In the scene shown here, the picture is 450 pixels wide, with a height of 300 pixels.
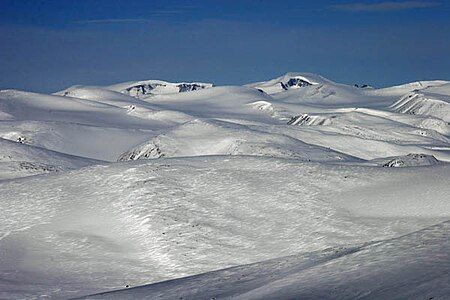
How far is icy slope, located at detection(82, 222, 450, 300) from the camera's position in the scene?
24.2m

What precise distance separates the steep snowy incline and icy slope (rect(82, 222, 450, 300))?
5.42m

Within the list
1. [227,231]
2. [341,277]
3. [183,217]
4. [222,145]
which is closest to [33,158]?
[222,145]

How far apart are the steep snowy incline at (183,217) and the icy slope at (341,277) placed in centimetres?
542

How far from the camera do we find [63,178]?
56.5 m

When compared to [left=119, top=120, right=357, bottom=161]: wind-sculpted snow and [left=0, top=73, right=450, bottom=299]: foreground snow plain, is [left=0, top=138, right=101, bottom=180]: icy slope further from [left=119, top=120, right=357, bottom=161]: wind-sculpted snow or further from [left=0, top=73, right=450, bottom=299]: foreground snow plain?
[left=0, top=73, right=450, bottom=299]: foreground snow plain

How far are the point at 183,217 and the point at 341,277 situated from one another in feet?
68.1

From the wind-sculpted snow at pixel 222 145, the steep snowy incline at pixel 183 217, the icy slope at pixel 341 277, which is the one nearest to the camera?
the icy slope at pixel 341 277

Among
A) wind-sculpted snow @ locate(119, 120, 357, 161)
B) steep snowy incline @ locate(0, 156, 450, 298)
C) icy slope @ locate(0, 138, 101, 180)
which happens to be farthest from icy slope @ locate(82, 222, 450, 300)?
wind-sculpted snow @ locate(119, 120, 357, 161)

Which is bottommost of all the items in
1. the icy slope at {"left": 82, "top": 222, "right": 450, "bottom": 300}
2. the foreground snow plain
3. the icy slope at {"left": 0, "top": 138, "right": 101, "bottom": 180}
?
the icy slope at {"left": 82, "top": 222, "right": 450, "bottom": 300}

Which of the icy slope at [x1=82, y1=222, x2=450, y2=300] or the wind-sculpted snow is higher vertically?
the wind-sculpted snow

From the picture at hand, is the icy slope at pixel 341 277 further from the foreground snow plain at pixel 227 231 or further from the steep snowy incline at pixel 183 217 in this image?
the steep snowy incline at pixel 183 217

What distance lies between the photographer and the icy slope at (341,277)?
24.2 m

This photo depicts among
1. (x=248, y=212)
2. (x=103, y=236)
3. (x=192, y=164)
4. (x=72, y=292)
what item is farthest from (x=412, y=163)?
(x=72, y=292)

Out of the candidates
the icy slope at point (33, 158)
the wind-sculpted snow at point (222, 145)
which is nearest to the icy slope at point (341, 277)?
the icy slope at point (33, 158)
